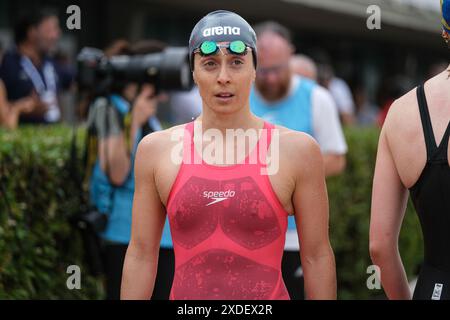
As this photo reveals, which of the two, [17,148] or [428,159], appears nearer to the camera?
[428,159]

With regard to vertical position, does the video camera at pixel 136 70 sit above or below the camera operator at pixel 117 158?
above

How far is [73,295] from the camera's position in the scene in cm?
584

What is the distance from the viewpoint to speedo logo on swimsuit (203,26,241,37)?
334cm

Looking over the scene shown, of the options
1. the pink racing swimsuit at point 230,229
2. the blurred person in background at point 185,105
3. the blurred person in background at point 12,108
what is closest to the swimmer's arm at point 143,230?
the pink racing swimsuit at point 230,229

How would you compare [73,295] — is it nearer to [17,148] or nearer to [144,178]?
[17,148]

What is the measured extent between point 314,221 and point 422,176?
0.46 metres

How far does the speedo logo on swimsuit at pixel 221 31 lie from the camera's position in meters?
3.34

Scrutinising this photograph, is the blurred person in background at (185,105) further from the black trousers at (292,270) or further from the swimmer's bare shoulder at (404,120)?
the swimmer's bare shoulder at (404,120)

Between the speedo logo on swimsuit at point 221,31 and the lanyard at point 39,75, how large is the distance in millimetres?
5005

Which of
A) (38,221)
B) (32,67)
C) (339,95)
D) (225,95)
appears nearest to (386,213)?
(225,95)

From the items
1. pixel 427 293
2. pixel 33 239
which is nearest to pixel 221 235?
pixel 427 293

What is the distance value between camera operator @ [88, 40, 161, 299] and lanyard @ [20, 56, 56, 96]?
281 centimetres

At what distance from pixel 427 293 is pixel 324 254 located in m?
0.42

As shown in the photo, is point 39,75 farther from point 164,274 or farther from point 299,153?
point 299,153
